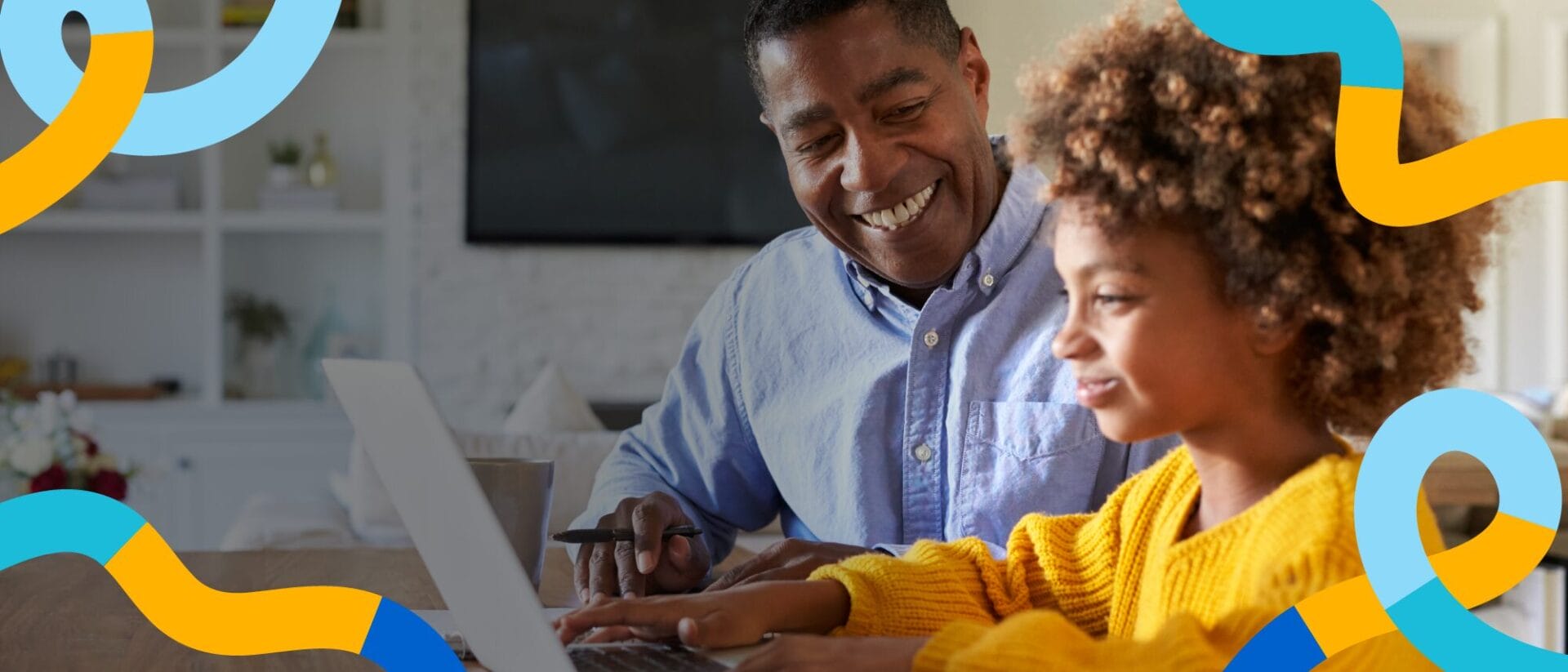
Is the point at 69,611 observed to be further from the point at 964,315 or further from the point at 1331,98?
the point at 1331,98

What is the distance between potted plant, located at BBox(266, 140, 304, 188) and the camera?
4.27m

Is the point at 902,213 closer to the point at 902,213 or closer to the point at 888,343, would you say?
the point at 902,213

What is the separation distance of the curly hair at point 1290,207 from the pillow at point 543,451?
Result: 1807 millimetres

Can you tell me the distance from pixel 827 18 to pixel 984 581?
1.42 ft

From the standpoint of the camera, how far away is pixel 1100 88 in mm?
516

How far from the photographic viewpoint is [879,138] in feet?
3.22

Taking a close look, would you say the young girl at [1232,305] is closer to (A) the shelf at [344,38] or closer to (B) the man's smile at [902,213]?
(B) the man's smile at [902,213]

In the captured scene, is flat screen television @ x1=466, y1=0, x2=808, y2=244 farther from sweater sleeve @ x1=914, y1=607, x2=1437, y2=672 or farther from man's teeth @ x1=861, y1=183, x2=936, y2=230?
sweater sleeve @ x1=914, y1=607, x2=1437, y2=672

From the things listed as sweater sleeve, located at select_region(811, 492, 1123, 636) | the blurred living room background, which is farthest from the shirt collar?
the blurred living room background

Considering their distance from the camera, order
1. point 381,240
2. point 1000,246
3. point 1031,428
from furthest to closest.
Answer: point 381,240, point 1000,246, point 1031,428

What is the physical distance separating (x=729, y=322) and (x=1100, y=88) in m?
0.75

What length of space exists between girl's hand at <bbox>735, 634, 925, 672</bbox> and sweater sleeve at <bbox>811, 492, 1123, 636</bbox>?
0.11 metres

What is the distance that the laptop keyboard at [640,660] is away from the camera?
0.63 meters

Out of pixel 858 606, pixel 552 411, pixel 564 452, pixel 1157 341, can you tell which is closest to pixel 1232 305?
pixel 1157 341
